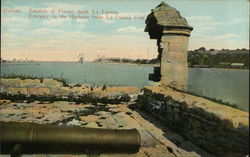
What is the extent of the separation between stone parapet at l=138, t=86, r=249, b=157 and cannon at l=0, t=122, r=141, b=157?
3.87 ft

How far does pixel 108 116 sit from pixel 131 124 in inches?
36.4

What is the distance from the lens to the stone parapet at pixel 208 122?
4004 mm

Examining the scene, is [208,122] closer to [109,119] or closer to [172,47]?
[109,119]

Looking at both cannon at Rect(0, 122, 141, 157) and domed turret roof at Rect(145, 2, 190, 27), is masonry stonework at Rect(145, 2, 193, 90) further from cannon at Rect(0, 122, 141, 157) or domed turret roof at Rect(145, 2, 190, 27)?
cannon at Rect(0, 122, 141, 157)

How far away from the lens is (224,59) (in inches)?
237

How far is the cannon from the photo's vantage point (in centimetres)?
438

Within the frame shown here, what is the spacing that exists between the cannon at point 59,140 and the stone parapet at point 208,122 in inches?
46.4

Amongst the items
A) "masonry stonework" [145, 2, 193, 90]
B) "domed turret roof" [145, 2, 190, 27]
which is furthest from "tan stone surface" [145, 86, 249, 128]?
"domed turret roof" [145, 2, 190, 27]

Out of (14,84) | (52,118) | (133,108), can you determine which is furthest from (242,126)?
(14,84)

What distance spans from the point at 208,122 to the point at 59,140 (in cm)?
244

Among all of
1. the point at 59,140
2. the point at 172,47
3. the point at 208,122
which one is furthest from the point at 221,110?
the point at 172,47

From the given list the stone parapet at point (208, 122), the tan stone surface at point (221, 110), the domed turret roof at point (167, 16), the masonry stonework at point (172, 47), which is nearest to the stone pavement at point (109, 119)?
the stone parapet at point (208, 122)

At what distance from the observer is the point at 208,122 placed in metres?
4.67

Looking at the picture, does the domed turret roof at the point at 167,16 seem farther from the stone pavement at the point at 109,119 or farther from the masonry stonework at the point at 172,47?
the stone pavement at the point at 109,119
